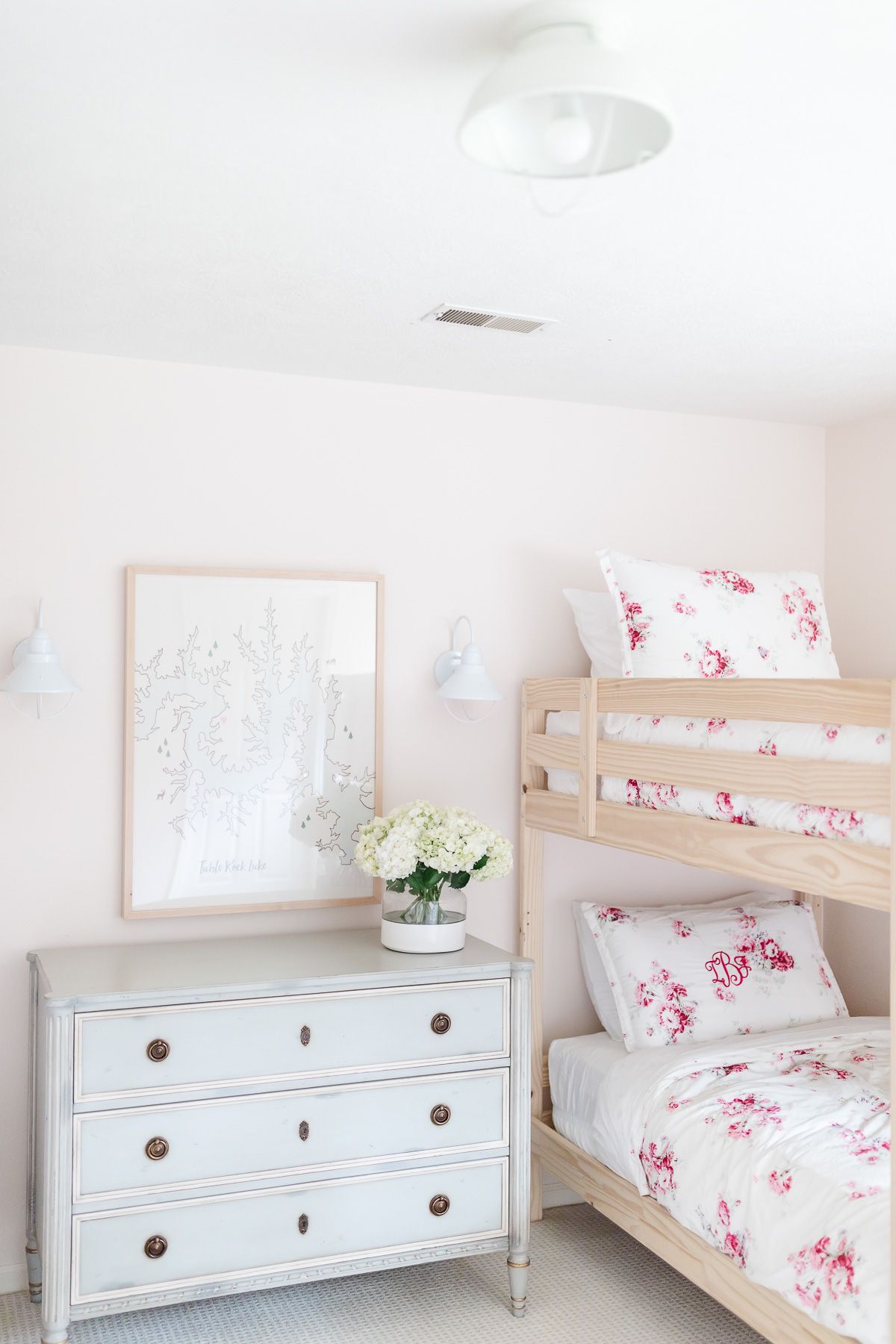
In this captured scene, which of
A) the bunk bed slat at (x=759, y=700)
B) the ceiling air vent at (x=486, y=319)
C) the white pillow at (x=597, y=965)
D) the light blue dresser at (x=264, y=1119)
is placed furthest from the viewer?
the white pillow at (x=597, y=965)

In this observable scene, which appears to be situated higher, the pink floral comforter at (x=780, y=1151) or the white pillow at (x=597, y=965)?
the white pillow at (x=597, y=965)

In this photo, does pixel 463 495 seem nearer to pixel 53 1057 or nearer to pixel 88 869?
pixel 88 869

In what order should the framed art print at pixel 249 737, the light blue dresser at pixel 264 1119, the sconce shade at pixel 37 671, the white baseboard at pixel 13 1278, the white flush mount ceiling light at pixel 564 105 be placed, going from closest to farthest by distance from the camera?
the white flush mount ceiling light at pixel 564 105 < the light blue dresser at pixel 264 1119 < the sconce shade at pixel 37 671 < the white baseboard at pixel 13 1278 < the framed art print at pixel 249 737

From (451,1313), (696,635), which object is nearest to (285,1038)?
(451,1313)

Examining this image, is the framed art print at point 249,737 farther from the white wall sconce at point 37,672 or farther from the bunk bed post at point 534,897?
the bunk bed post at point 534,897

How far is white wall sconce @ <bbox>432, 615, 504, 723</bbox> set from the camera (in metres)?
3.21

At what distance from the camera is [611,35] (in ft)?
4.99

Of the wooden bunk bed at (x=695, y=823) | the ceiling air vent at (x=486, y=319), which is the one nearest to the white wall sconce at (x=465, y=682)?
the wooden bunk bed at (x=695, y=823)

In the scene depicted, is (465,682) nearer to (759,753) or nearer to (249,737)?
(249,737)

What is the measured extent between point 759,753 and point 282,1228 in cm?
152

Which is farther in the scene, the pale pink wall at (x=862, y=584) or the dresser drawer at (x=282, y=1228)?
the pale pink wall at (x=862, y=584)

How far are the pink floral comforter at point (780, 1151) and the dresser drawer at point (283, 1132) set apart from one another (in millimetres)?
379

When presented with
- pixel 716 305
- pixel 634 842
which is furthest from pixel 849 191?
pixel 634 842

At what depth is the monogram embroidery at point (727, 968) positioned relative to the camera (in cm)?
327
